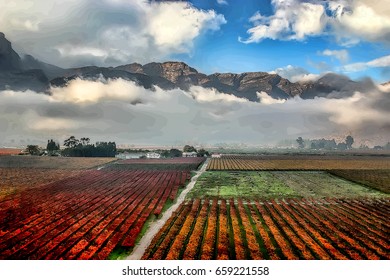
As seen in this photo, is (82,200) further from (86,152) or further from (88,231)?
(86,152)

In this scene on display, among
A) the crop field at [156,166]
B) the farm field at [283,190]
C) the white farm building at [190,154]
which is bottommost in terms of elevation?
the farm field at [283,190]

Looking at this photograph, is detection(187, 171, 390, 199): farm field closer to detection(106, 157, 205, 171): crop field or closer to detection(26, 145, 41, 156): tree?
detection(106, 157, 205, 171): crop field

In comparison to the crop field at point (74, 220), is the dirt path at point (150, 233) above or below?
below

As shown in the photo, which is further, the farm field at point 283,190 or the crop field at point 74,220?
the farm field at point 283,190

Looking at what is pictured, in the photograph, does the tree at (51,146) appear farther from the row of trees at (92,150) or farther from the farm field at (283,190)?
the farm field at (283,190)

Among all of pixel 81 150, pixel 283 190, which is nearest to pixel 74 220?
pixel 283 190

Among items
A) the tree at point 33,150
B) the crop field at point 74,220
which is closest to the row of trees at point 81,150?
the tree at point 33,150
